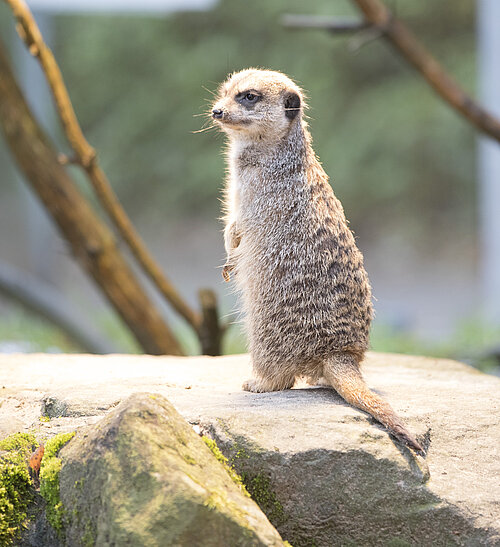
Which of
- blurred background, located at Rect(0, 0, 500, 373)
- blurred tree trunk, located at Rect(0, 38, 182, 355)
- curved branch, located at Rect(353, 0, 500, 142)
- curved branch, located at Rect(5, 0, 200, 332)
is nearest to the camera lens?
curved branch, located at Rect(5, 0, 200, 332)

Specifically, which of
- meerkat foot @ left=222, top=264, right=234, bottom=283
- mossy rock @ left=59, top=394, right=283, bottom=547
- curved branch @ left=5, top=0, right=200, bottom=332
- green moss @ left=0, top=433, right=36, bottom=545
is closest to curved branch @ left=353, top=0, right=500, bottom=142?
curved branch @ left=5, top=0, right=200, bottom=332

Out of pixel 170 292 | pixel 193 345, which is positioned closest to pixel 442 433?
Answer: pixel 170 292

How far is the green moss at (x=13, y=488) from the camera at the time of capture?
7.00 ft

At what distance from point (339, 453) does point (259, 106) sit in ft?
4.46

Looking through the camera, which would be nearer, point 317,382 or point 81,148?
point 317,382

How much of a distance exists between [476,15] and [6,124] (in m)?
7.42

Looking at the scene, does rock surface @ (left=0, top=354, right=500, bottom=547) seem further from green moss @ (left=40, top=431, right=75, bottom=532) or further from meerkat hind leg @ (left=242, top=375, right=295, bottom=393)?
green moss @ (left=40, top=431, right=75, bottom=532)

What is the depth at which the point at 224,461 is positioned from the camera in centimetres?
222

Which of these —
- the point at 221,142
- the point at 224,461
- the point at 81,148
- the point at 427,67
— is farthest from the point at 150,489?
the point at 221,142

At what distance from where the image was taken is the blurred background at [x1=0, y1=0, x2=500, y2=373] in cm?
898

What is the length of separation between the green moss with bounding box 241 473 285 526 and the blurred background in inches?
244

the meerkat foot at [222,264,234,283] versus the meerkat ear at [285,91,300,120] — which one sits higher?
the meerkat ear at [285,91,300,120]

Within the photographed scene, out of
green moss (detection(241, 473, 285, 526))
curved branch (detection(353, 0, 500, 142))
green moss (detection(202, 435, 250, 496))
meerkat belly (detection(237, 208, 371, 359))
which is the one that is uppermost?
curved branch (detection(353, 0, 500, 142))

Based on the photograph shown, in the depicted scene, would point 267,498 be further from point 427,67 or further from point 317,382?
point 427,67
